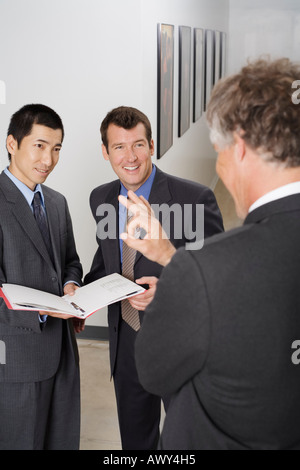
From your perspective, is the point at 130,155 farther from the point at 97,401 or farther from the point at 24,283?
the point at 97,401

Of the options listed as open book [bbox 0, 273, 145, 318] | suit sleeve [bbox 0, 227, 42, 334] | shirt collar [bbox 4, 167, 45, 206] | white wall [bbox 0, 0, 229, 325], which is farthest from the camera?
white wall [bbox 0, 0, 229, 325]

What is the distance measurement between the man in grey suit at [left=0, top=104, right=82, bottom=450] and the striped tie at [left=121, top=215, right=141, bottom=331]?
27cm

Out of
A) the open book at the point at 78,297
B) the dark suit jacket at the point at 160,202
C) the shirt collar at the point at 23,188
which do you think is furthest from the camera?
the dark suit jacket at the point at 160,202

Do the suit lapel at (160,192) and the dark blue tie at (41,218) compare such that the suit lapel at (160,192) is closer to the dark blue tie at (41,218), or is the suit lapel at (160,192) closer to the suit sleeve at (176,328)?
the dark blue tie at (41,218)

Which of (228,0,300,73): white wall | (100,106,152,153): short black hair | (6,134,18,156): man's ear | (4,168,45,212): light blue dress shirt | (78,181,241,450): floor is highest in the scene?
(228,0,300,73): white wall

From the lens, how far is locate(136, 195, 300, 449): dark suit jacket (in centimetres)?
107

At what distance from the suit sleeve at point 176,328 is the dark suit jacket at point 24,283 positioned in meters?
0.97

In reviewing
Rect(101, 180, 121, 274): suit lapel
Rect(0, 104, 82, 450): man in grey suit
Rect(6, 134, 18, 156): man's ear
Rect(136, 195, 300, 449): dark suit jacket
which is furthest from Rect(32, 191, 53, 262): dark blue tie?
Rect(136, 195, 300, 449): dark suit jacket

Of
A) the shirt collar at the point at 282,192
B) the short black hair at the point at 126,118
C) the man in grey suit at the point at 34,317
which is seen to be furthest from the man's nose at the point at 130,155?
the shirt collar at the point at 282,192

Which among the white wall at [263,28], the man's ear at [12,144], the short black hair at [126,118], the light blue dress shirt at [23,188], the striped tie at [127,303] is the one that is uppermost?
the white wall at [263,28]

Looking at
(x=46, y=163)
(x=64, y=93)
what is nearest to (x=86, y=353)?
(x=64, y=93)

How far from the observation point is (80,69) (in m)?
4.06

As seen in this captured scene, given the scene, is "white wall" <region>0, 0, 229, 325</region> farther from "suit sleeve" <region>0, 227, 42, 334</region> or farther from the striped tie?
"suit sleeve" <region>0, 227, 42, 334</region>

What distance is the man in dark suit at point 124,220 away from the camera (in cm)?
239
